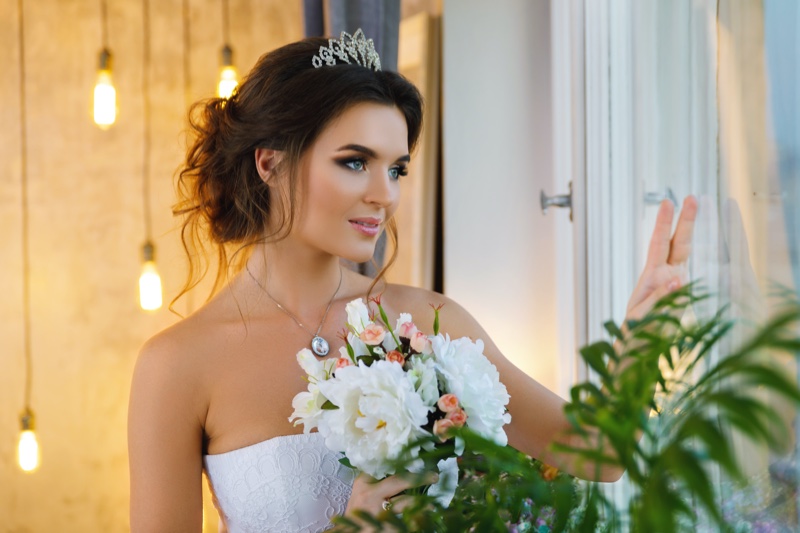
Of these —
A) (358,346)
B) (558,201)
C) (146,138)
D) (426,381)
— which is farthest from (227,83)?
(426,381)

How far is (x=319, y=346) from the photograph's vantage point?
1.85 metres

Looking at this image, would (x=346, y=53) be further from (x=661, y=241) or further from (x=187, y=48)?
(x=187, y=48)

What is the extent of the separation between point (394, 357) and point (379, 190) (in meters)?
0.63

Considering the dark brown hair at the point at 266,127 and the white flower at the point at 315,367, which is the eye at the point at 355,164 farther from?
the white flower at the point at 315,367

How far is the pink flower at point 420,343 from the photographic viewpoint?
1158 millimetres

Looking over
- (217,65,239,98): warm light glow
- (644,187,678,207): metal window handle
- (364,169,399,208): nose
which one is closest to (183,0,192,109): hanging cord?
(217,65,239,98): warm light glow

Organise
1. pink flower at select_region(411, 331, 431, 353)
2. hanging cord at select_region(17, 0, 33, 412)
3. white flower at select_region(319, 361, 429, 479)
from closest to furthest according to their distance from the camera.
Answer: white flower at select_region(319, 361, 429, 479), pink flower at select_region(411, 331, 431, 353), hanging cord at select_region(17, 0, 33, 412)

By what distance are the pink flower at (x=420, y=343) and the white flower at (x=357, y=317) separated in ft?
0.36

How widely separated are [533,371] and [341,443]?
221cm

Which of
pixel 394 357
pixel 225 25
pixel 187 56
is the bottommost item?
pixel 394 357

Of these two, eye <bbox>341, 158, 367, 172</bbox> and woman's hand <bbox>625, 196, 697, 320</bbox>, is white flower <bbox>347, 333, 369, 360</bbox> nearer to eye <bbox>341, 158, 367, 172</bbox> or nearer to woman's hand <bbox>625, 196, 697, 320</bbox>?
woman's hand <bbox>625, 196, 697, 320</bbox>

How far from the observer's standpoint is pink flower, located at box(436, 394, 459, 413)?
1.07 meters

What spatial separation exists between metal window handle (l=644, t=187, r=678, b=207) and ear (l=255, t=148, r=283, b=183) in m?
0.81

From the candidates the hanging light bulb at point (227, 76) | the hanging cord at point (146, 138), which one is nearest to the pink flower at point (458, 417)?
the hanging light bulb at point (227, 76)
